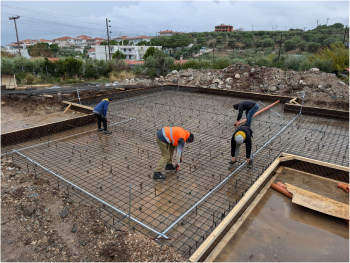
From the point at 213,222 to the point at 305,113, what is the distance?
18.9ft

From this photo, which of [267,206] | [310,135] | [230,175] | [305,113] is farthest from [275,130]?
[267,206]

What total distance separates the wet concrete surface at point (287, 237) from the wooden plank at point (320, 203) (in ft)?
0.36

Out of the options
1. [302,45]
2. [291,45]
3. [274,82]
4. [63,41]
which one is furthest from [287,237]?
[63,41]

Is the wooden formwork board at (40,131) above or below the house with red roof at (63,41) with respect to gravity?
below

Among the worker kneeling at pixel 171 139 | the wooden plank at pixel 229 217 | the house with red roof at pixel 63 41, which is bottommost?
the wooden plank at pixel 229 217

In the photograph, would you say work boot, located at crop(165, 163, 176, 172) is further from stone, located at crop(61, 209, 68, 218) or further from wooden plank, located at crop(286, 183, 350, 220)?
wooden plank, located at crop(286, 183, 350, 220)

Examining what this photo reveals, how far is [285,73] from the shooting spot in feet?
32.5

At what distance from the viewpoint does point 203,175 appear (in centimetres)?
380

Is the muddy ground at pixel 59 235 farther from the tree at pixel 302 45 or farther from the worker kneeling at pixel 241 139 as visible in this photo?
the tree at pixel 302 45

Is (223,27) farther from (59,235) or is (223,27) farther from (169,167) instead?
(59,235)

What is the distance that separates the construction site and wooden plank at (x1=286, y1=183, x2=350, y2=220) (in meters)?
0.06

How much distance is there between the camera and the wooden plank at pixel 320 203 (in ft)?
9.55

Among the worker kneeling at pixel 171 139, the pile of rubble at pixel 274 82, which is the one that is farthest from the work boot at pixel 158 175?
the pile of rubble at pixel 274 82

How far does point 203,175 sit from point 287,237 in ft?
4.78
